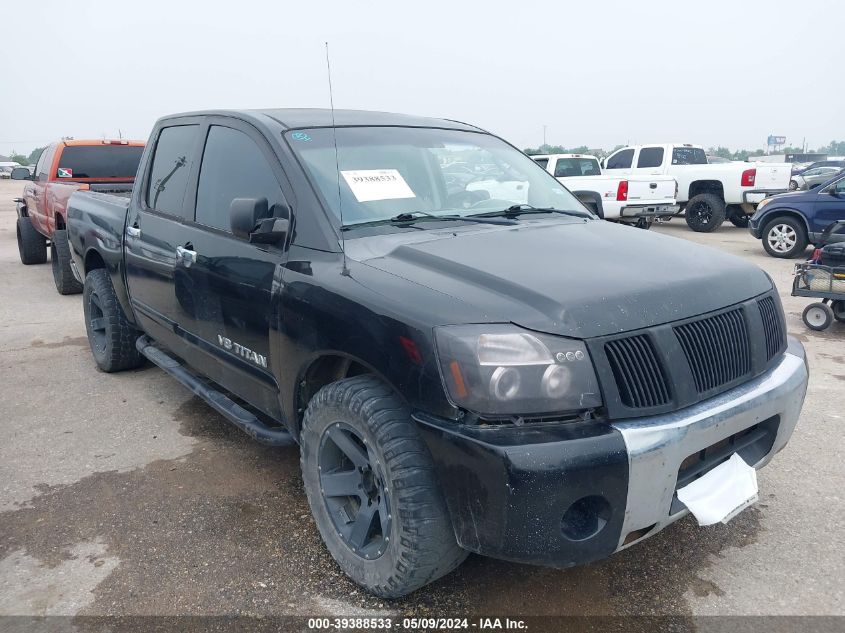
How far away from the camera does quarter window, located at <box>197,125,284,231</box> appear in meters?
3.21

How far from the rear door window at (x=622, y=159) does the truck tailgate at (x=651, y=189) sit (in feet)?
9.62

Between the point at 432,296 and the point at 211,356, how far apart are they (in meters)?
1.72

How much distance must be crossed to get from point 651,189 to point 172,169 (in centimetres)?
1180

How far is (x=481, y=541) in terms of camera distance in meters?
2.12

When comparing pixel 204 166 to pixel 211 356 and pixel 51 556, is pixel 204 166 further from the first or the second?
pixel 51 556

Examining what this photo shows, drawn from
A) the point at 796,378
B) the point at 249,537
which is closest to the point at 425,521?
the point at 249,537

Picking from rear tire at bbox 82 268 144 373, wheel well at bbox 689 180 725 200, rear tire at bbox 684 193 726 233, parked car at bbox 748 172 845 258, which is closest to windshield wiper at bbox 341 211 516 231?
rear tire at bbox 82 268 144 373

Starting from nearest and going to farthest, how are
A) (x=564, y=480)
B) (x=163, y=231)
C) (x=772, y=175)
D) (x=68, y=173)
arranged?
(x=564, y=480)
(x=163, y=231)
(x=68, y=173)
(x=772, y=175)

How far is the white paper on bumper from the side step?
1669 millimetres

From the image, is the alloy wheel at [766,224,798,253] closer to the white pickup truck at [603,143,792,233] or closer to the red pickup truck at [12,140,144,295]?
the white pickup truck at [603,143,792,233]

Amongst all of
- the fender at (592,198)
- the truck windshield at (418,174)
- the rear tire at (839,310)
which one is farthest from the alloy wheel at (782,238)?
the truck windshield at (418,174)

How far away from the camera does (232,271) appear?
126 inches

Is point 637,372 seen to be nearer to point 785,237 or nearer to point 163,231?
point 163,231

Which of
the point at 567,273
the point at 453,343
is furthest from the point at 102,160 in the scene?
the point at 453,343
